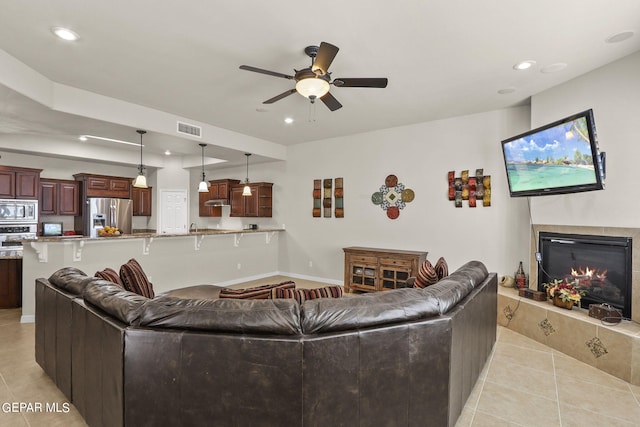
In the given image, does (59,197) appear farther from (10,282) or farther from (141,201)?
→ (10,282)

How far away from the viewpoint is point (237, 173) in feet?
25.9

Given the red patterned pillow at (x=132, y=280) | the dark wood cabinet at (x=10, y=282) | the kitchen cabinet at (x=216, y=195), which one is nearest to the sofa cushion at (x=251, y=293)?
the red patterned pillow at (x=132, y=280)

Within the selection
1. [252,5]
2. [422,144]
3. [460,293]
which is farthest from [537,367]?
[252,5]

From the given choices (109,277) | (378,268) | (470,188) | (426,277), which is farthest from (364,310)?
(470,188)

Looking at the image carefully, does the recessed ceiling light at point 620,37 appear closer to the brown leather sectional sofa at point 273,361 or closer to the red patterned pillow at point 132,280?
the brown leather sectional sofa at point 273,361

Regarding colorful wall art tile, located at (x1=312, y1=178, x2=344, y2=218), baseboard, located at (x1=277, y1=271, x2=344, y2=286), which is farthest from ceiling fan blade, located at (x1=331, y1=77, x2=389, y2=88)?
baseboard, located at (x1=277, y1=271, x2=344, y2=286)

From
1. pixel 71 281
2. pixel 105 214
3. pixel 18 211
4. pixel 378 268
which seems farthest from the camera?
pixel 105 214

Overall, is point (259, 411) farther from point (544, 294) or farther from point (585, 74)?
point (585, 74)

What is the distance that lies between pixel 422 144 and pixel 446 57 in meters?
2.29

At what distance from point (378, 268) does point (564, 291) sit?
247cm

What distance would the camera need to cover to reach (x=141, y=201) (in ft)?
25.7

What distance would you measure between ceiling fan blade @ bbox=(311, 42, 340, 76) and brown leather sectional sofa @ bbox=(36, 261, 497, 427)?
5.81ft

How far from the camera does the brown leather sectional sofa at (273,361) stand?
1.50 metres

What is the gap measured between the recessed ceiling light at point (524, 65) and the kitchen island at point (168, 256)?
16.4 feet
